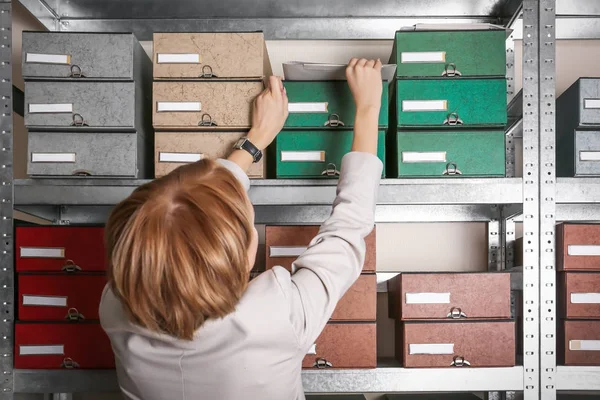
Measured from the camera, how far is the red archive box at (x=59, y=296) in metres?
1.45

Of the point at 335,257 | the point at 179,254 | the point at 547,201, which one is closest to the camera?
the point at 179,254

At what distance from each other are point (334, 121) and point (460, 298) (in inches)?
19.8

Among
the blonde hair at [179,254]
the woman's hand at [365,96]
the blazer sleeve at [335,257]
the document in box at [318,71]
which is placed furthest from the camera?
the document in box at [318,71]

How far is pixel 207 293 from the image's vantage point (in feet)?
2.67

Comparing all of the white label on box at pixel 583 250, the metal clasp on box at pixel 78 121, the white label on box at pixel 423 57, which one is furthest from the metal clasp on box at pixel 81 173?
the white label on box at pixel 583 250

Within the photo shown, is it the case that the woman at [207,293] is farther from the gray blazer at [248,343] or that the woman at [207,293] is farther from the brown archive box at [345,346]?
the brown archive box at [345,346]

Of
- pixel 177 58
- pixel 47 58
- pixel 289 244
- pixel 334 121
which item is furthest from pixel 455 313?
pixel 47 58

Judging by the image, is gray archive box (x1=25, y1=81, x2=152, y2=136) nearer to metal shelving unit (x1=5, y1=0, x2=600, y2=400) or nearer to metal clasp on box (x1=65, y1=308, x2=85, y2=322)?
metal shelving unit (x1=5, y1=0, x2=600, y2=400)

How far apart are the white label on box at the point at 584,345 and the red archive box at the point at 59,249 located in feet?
3.63

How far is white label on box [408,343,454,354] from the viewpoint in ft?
4.62

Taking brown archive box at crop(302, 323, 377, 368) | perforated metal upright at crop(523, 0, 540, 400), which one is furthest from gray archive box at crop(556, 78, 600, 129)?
brown archive box at crop(302, 323, 377, 368)

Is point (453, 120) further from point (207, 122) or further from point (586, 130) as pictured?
point (207, 122)

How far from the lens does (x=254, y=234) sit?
0.92 meters

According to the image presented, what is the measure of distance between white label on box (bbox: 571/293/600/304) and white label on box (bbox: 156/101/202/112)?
0.97m
